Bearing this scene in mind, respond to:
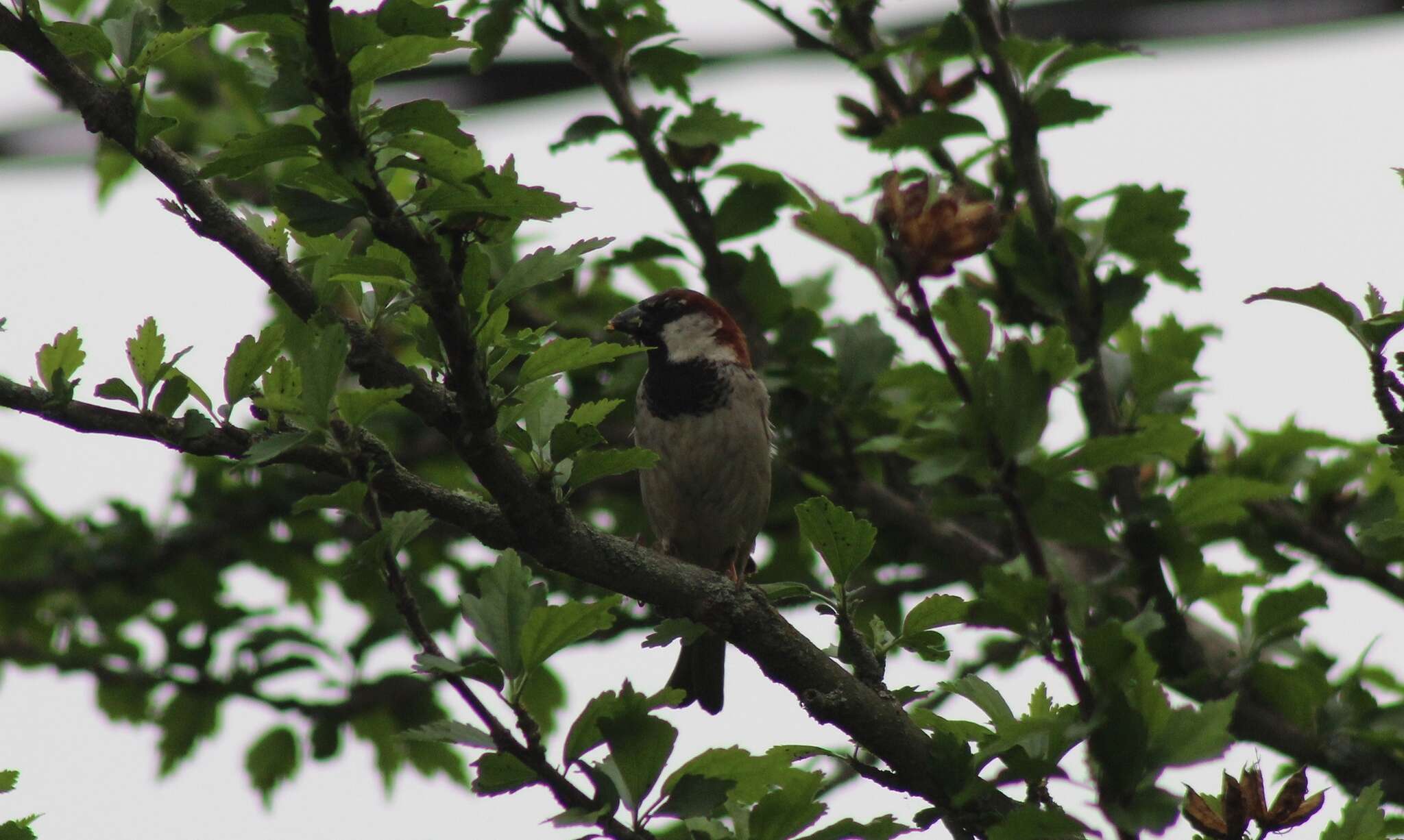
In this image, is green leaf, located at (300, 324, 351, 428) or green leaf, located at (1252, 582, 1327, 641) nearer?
green leaf, located at (300, 324, 351, 428)

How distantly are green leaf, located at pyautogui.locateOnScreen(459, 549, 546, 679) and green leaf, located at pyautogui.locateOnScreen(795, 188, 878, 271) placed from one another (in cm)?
112

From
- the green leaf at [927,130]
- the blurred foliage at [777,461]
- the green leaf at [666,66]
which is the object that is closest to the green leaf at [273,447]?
the blurred foliage at [777,461]

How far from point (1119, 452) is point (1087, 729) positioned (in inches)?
28.2

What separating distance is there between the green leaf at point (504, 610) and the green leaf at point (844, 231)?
3.67 feet

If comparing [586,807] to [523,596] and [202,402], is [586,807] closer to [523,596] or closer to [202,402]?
[523,596]

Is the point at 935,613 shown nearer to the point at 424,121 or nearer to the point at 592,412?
the point at 592,412

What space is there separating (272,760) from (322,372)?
7.12ft

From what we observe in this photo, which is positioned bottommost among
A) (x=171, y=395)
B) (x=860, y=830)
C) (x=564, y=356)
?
(x=860, y=830)

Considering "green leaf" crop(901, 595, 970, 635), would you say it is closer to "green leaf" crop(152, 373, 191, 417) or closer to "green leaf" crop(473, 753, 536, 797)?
"green leaf" crop(473, 753, 536, 797)

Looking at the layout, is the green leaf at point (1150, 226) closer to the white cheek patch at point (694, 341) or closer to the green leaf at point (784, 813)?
the white cheek patch at point (694, 341)

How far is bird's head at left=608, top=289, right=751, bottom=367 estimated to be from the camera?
144 inches

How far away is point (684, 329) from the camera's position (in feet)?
12.2

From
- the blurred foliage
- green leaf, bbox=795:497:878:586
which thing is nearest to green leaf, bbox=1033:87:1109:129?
the blurred foliage

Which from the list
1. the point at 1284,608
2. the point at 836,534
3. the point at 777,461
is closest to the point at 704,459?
the point at 777,461
